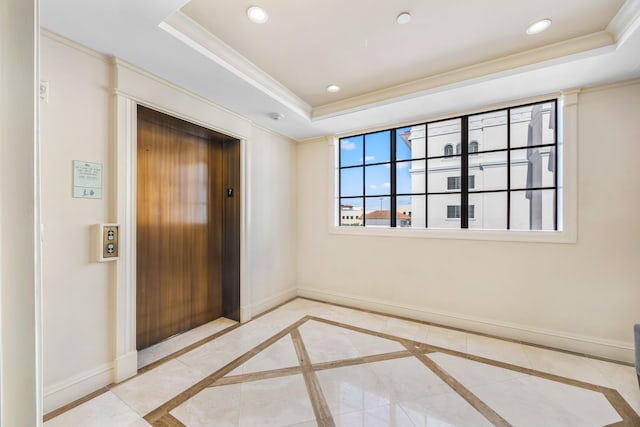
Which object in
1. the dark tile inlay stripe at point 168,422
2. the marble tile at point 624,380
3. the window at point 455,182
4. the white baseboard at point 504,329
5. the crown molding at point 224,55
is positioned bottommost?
the dark tile inlay stripe at point 168,422

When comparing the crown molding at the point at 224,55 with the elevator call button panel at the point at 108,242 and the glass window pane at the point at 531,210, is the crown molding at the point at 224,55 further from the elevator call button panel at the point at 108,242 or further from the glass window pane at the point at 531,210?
the glass window pane at the point at 531,210

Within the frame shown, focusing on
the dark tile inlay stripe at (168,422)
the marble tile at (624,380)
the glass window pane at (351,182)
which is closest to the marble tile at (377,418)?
the dark tile inlay stripe at (168,422)

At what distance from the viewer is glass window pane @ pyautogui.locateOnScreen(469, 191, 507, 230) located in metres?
3.09

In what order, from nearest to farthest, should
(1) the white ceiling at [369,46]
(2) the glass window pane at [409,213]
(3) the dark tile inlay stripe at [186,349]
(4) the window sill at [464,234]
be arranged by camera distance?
(1) the white ceiling at [369,46] → (3) the dark tile inlay stripe at [186,349] → (4) the window sill at [464,234] → (2) the glass window pane at [409,213]

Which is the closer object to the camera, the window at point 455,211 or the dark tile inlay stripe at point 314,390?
the dark tile inlay stripe at point 314,390

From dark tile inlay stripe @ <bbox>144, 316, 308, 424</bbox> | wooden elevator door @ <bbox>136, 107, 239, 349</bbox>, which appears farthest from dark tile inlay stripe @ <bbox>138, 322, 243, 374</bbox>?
dark tile inlay stripe @ <bbox>144, 316, 308, 424</bbox>

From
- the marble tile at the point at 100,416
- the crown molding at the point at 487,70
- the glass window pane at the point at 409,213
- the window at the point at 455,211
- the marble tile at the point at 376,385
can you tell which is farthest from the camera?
the glass window pane at the point at 409,213

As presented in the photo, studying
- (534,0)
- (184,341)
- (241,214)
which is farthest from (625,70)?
(184,341)

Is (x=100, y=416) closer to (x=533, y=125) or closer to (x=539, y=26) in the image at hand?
(x=539, y=26)

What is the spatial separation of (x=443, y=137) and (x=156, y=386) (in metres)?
4.12

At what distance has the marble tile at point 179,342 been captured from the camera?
2406 mm

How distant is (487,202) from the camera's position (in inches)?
125

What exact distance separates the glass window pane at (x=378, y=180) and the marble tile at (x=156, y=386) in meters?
2.87

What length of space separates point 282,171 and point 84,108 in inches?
90.7
